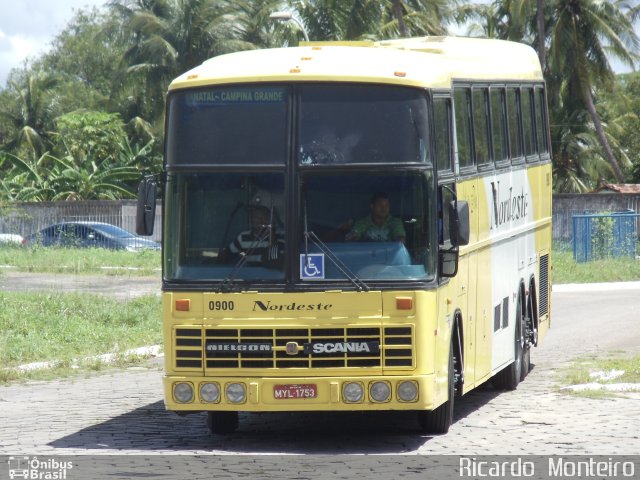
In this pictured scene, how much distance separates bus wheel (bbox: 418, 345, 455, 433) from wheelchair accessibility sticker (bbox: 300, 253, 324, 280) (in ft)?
5.05

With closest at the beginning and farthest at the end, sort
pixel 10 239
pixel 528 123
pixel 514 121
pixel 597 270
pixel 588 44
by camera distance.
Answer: pixel 514 121 < pixel 528 123 < pixel 597 270 < pixel 10 239 < pixel 588 44

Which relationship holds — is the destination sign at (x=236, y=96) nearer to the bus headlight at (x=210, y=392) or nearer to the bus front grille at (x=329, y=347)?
the bus front grille at (x=329, y=347)

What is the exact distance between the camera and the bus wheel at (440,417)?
11227 mm

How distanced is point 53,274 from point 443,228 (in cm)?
2490

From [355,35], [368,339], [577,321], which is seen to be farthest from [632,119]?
[368,339]

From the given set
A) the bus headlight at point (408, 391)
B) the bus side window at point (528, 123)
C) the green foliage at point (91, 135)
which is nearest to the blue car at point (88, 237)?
the green foliage at point (91, 135)

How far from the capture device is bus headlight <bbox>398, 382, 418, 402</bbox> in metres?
10.4

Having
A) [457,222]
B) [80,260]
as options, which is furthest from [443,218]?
[80,260]

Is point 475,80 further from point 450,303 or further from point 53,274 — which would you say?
point 53,274

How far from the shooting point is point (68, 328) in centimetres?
2009

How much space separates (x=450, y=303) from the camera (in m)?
11.4

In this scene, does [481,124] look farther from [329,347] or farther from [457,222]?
[329,347]

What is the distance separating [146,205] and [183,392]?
1.50 m

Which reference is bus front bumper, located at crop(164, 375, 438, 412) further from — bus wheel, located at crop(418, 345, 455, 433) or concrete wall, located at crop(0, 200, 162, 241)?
concrete wall, located at crop(0, 200, 162, 241)
